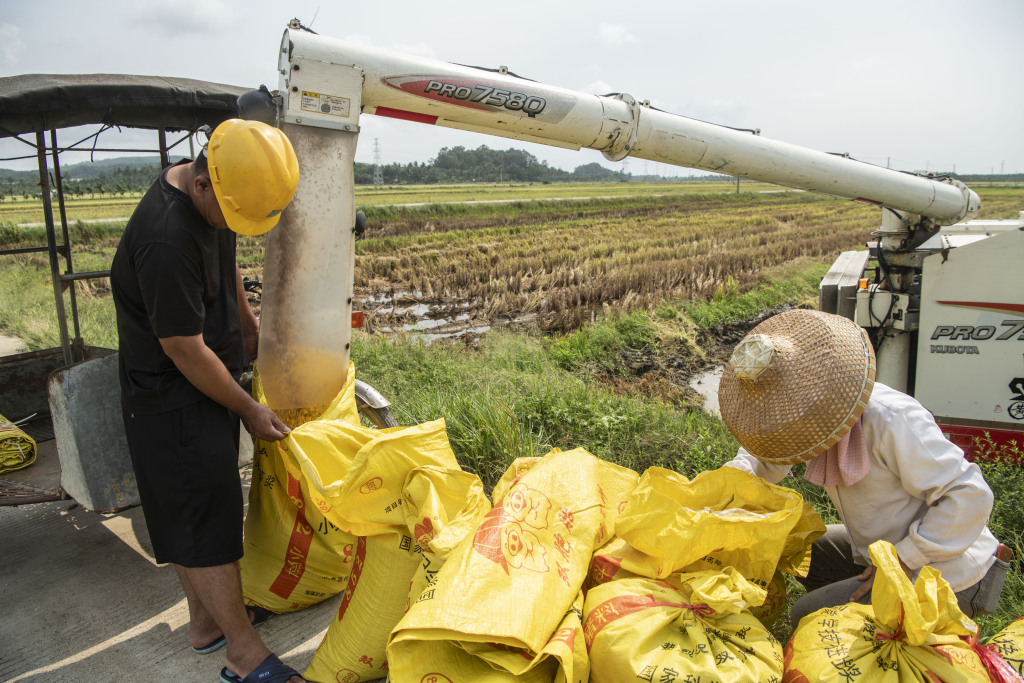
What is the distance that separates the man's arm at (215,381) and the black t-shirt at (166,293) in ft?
0.14

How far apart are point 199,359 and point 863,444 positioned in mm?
2041

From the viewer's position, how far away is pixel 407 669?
1.67m

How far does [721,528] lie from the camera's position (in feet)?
6.06

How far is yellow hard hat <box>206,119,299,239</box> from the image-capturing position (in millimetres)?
1951

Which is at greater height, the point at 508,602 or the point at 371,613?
the point at 508,602

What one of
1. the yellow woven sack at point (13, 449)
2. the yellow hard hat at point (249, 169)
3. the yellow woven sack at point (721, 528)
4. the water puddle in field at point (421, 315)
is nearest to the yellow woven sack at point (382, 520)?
the yellow woven sack at point (721, 528)

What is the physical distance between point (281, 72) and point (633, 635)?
217 centimetres

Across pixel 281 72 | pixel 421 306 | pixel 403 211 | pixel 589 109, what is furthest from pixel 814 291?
pixel 403 211

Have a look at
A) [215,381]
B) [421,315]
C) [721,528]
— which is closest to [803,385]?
[721,528]

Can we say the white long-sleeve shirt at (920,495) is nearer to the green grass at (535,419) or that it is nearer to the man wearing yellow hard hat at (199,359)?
the green grass at (535,419)

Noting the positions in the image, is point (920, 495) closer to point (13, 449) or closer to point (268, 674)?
point (268, 674)

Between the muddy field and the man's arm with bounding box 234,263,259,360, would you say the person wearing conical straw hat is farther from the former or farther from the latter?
the muddy field

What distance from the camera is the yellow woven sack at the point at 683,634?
1.59 m

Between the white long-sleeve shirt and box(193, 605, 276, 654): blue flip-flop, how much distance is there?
7.20 feet
